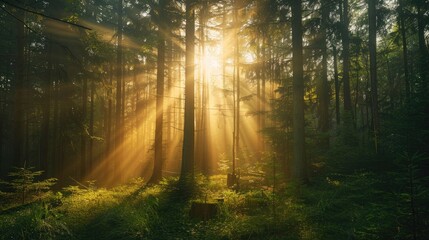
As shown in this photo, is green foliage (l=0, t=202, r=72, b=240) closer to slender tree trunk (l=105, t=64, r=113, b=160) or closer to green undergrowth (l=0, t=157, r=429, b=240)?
green undergrowth (l=0, t=157, r=429, b=240)

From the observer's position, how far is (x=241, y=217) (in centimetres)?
832

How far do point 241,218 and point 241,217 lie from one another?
118 mm

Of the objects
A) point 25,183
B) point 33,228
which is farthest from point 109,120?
point 33,228

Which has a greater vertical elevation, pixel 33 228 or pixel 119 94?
pixel 119 94

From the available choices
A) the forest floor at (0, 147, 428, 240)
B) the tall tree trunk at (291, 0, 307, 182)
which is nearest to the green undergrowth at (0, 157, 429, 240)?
the forest floor at (0, 147, 428, 240)

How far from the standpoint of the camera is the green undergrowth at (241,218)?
18.6 feet

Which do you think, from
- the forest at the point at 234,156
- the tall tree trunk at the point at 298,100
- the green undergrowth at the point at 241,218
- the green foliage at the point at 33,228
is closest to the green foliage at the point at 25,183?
the forest at the point at 234,156

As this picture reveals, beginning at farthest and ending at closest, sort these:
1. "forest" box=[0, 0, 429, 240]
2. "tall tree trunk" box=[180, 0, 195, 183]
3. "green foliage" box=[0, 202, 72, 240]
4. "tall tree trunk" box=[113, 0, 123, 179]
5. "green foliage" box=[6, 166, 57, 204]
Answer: "tall tree trunk" box=[113, 0, 123, 179] → "tall tree trunk" box=[180, 0, 195, 183] → "green foliage" box=[6, 166, 57, 204] → "forest" box=[0, 0, 429, 240] → "green foliage" box=[0, 202, 72, 240]

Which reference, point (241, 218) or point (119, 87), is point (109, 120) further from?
point (241, 218)

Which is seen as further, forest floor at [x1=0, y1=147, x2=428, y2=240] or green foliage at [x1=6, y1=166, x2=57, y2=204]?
green foliage at [x1=6, y1=166, x2=57, y2=204]

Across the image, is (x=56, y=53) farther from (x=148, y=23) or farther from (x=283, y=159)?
(x=283, y=159)

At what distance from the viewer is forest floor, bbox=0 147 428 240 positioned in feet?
18.2

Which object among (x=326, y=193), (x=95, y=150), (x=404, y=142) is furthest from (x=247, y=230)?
(x=95, y=150)

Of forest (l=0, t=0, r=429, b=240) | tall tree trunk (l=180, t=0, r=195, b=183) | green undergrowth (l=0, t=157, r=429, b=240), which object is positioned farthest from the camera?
tall tree trunk (l=180, t=0, r=195, b=183)
